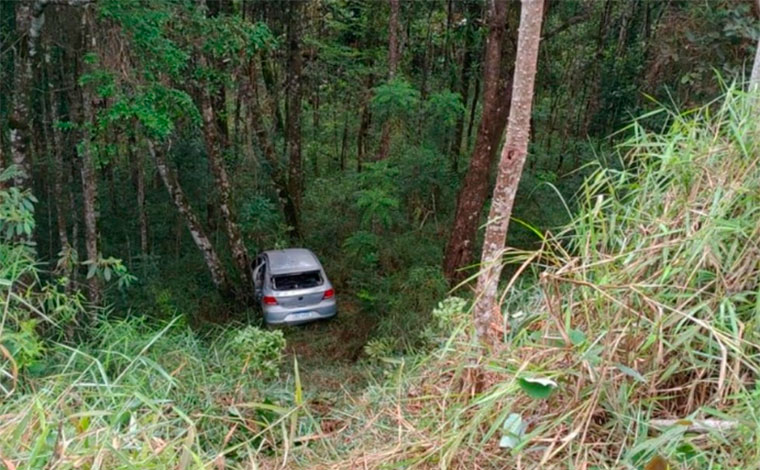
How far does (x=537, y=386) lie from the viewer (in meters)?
1.83

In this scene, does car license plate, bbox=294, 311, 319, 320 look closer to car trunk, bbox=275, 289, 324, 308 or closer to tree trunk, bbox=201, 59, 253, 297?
car trunk, bbox=275, 289, 324, 308

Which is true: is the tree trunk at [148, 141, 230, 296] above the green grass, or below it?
below

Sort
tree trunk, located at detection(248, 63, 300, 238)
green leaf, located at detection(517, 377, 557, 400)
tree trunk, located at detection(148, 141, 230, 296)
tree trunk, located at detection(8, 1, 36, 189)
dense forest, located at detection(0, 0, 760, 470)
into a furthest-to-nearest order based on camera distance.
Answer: tree trunk, located at detection(248, 63, 300, 238)
tree trunk, located at detection(148, 141, 230, 296)
tree trunk, located at detection(8, 1, 36, 189)
dense forest, located at detection(0, 0, 760, 470)
green leaf, located at detection(517, 377, 557, 400)

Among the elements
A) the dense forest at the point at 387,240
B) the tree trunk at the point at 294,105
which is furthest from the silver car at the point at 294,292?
the tree trunk at the point at 294,105

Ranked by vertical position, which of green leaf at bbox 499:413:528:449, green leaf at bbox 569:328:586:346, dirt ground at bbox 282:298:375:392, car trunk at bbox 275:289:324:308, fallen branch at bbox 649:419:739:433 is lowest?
dirt ground at bbox 282:298:375:392

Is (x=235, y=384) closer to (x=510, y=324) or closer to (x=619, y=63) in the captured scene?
(x=510, y=324)

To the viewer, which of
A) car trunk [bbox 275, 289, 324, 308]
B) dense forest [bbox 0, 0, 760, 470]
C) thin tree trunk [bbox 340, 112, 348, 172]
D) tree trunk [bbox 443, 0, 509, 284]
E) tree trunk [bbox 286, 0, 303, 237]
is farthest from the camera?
thin tree trunk [bbox 340, 112, 348, 172]

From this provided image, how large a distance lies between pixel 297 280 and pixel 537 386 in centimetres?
657

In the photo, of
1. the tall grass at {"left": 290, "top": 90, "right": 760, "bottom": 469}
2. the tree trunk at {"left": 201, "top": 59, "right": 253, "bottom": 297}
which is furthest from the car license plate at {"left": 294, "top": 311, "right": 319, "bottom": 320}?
the tall grass at {"left": 290, "top": 90, "right": 760, "bottom": 469}

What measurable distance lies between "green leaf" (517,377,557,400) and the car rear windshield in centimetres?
649

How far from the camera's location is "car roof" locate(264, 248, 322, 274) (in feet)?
26.7

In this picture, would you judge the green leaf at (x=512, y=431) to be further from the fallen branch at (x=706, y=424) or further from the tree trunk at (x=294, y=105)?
the tree trunk at (x=294, y=105)

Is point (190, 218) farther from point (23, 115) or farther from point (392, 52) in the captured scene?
point (392, 52)

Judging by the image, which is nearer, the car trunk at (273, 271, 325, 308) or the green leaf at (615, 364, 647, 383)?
the green leaf at (615, 364, 647, 383)
